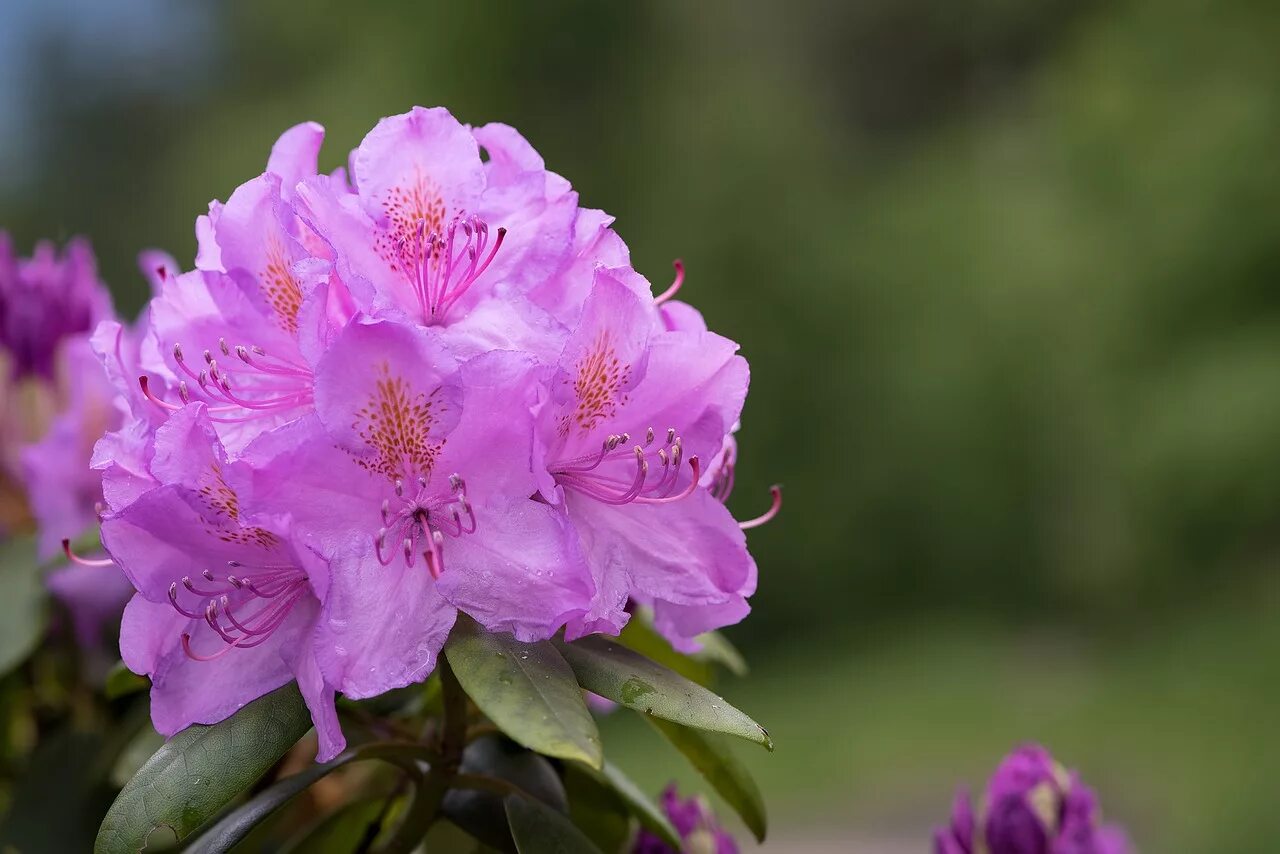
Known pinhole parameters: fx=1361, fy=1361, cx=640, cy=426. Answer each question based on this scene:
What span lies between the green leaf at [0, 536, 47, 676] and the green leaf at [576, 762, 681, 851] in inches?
13.9

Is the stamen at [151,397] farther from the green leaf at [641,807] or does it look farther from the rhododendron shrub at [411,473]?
the green leaf at [641,807]

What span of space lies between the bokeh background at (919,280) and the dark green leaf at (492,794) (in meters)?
4.06

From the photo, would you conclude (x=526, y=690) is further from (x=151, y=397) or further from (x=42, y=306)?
(x=42, y=306)

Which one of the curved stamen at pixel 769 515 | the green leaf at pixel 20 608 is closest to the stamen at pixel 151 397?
the curved stamen at pixel 769 515

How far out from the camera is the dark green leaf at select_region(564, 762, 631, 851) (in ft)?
2.15

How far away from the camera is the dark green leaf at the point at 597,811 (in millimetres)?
655

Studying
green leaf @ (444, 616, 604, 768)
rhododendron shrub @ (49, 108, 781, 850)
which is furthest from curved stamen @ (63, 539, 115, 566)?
green leaf @ (444, 616, 604, 768)

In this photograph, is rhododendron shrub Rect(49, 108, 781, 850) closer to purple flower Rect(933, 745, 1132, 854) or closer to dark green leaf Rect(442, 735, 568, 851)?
dark green leaf Rect(442, 735, 568, 851)

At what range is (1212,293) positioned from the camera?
4.73 m

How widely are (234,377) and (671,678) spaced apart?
0.66 ft

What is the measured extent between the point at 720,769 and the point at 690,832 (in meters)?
0.09

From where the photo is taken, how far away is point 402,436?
46 centimetres

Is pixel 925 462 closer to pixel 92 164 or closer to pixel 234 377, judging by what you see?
pixel 92 164

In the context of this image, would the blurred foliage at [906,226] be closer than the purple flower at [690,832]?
No
